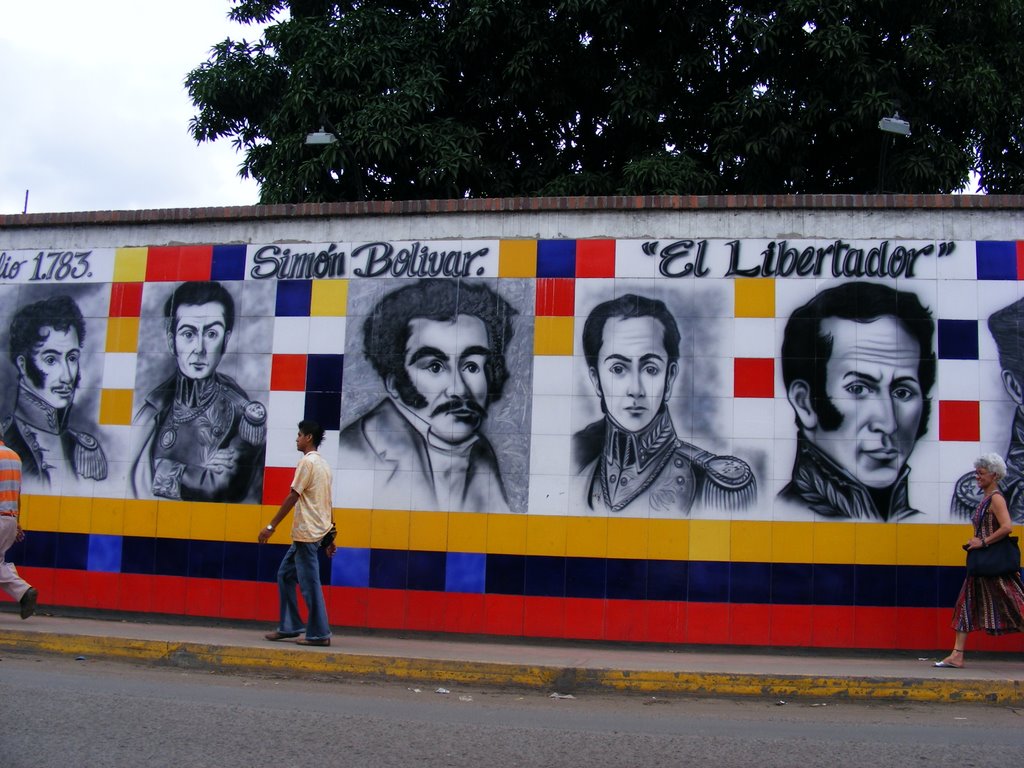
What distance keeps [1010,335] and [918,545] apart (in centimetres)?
190

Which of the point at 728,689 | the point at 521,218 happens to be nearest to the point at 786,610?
the point at 728,689

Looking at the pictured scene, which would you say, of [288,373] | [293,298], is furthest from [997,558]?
[293,298]

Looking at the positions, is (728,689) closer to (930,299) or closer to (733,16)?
(930,299)

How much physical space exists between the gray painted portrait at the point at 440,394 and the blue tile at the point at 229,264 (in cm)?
117

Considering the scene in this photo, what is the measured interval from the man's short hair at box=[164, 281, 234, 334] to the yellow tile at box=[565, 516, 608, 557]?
12.0 feet

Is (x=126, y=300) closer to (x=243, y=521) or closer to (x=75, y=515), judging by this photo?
(x=75, y=515)

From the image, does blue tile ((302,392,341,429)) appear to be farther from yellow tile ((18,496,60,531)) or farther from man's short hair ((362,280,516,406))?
yellow tile ((18,496,60,531))

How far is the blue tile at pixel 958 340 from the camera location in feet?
27.5

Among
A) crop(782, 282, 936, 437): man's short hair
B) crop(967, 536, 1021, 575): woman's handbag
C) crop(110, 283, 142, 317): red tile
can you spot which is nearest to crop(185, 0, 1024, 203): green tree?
crop(110, 283, 142, 317): red tile

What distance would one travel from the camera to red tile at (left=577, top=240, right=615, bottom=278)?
28.8 ft

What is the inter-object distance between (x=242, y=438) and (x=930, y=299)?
20.1ft

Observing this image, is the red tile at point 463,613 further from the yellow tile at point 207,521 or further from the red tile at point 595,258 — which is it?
the red tile at point 595,258

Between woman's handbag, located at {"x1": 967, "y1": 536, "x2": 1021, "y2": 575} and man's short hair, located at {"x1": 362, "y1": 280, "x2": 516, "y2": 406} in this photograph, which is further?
man's short hair, located at {"x1": 362, "y1": 280, "x2": 516, "y2": 406}

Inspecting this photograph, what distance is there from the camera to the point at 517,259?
8.93 metres
